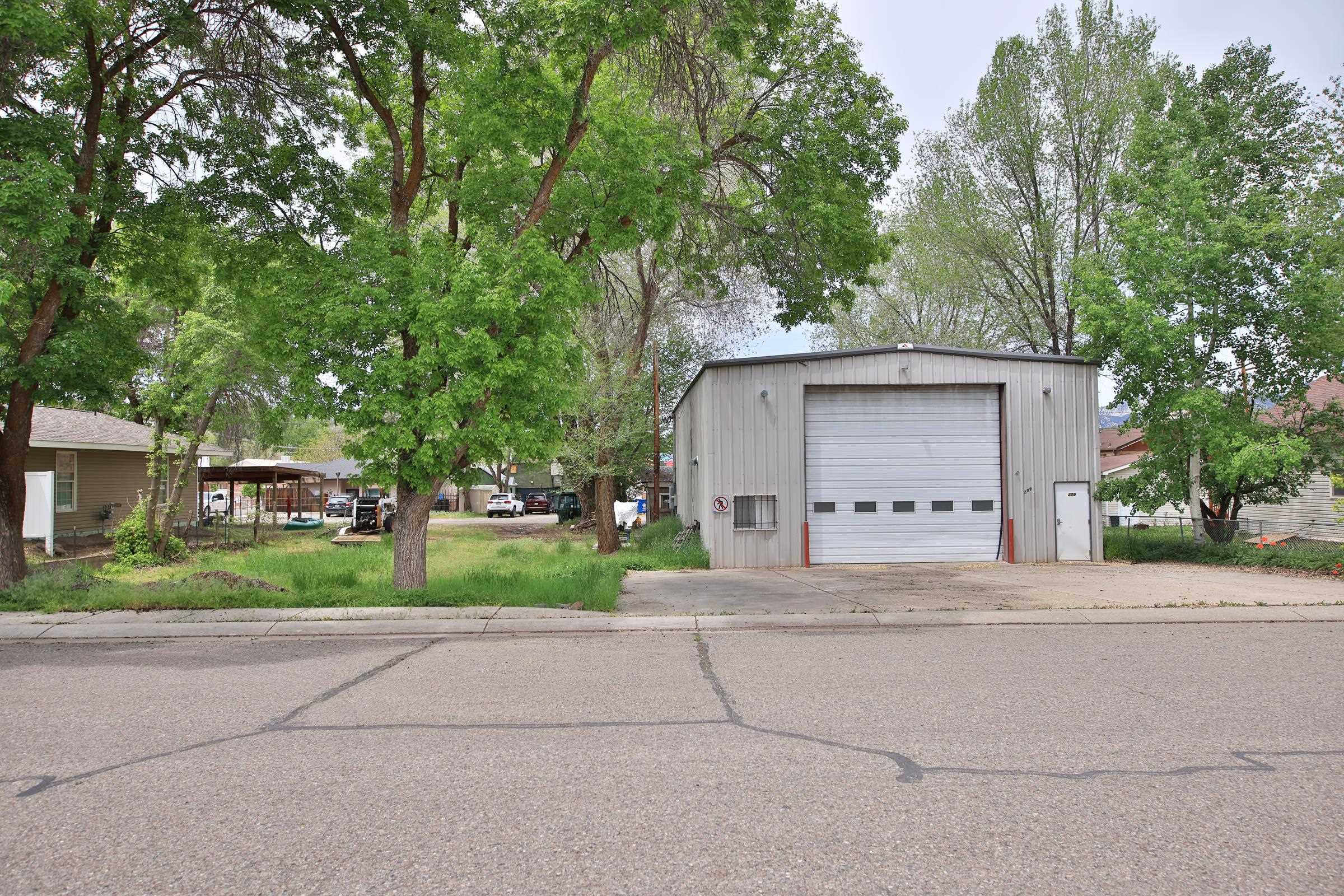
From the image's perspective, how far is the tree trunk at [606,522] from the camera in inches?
875

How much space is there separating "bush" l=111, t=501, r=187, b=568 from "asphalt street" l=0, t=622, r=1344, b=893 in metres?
14.0

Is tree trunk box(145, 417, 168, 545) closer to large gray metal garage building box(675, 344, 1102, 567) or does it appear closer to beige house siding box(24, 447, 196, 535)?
beige house siding box(24, 447, 196, 535)

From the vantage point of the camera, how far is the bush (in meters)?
19.8

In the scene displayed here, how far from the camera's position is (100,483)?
2469 cm

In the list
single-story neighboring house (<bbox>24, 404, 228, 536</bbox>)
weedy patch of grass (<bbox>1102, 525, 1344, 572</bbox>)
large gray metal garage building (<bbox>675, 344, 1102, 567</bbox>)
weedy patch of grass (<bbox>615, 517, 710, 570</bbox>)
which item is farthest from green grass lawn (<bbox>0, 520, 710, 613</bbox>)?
weedy patch of grass (<bbox>1102, 525, 1344, 572</bbox>)

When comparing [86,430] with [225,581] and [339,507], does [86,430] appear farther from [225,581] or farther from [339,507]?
[339,507]

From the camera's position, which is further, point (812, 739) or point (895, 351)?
point (895, 351)

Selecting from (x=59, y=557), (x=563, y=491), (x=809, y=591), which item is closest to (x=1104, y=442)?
(x=563, y=491)

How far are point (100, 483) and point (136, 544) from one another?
6154 millimetres

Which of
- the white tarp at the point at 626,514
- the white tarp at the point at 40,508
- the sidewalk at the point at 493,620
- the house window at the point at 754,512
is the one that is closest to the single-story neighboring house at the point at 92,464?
the white tarp at the point at 40,508

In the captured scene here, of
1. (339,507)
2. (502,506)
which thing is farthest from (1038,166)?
(339,507)

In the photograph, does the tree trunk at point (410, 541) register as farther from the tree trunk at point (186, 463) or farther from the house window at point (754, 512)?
the tree trunk at point (186, 463)

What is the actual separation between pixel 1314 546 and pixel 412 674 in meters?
18.4

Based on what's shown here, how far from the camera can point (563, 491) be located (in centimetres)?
4447
